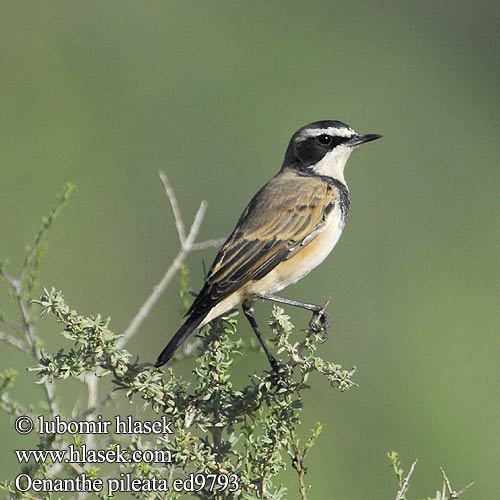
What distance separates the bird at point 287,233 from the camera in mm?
4750

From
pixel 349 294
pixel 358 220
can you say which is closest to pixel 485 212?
pixel 358 220

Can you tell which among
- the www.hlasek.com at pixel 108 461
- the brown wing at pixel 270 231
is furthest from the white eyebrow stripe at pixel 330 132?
the www.hlasek.com at pixel 108 461

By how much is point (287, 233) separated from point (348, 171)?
6.87m

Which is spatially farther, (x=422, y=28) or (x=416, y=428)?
(x=422, y=28)

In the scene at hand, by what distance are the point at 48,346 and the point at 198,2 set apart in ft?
35.1

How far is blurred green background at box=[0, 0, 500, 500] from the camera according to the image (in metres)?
7.70

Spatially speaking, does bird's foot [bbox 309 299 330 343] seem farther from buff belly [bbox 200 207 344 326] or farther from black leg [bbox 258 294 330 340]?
buff belly [bbox 200 207 344 326]

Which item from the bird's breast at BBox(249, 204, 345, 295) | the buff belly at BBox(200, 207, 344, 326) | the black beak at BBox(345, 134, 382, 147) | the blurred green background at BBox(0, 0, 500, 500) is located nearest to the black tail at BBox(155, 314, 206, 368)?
the buff belly at BBox(200, 207, 344, 326)

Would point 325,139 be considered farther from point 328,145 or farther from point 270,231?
point 270,231

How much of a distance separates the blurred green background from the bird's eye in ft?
6.78

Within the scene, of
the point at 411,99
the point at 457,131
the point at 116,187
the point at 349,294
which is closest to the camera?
the point at 349,294

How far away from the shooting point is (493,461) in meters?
7.05

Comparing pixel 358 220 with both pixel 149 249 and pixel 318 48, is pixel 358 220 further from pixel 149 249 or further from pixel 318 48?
pixel 318 48

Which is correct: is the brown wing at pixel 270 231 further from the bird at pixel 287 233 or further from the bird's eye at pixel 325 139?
the bird's eye at pixel 325 139
